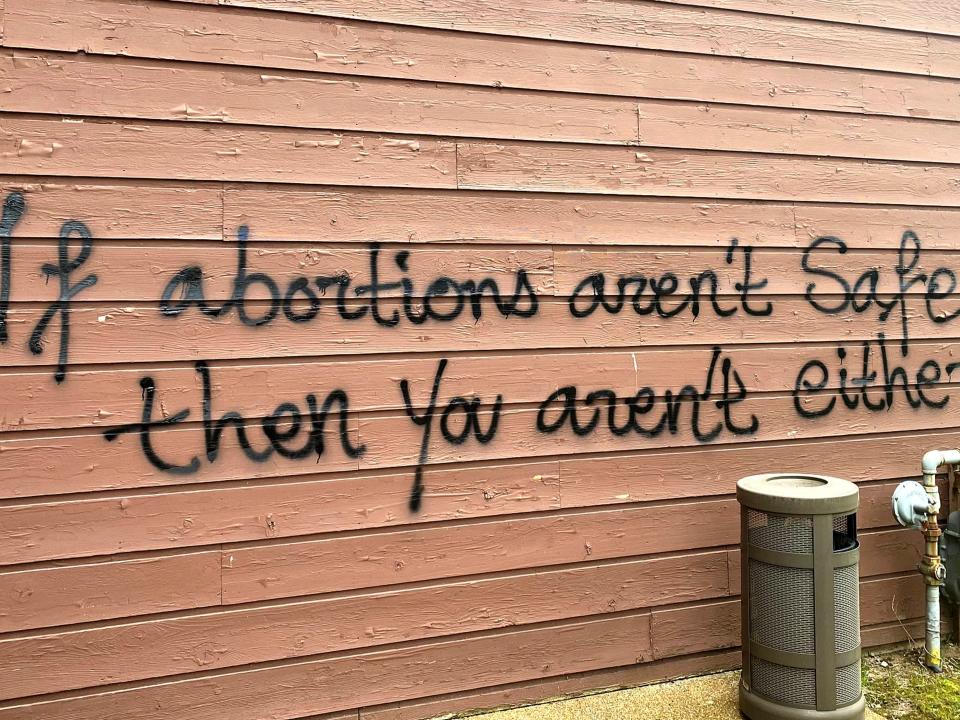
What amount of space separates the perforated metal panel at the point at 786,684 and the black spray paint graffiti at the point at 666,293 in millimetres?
1527

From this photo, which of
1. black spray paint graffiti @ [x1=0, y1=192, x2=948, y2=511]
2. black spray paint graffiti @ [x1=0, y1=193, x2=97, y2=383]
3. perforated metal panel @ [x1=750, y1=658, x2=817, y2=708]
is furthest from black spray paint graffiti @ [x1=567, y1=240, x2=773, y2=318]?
black spray paint graffiti @ [x1=0, y1=193, x2=97, y2=383]

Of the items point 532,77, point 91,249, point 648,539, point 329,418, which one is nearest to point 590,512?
point 648,539

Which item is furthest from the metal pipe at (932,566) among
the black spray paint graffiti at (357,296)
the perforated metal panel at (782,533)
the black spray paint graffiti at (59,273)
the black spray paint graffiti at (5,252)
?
the black spray paint graffiti at (5,252)

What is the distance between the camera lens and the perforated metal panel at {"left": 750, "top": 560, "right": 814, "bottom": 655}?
301 cm

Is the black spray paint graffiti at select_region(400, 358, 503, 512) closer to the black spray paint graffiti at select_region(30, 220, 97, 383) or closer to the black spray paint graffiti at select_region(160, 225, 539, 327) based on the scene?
the black spray paint graffiti at select_region(160, 225, 539, 327)

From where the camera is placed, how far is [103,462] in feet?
9.32

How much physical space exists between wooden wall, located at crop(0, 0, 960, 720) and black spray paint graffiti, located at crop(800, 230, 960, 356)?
0.05 feet

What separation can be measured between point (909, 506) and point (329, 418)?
2.77 m

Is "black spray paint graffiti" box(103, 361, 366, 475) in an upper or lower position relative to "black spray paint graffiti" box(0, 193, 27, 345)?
lower

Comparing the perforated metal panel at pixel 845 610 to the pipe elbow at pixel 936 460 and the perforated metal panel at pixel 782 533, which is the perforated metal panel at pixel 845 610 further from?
the pipe elbow at pixel 936 460

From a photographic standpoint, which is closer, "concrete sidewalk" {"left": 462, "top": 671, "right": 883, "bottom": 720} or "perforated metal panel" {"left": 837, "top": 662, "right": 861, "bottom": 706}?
"perforated metal panel" {"left": 837, "top": 662, "right": 861, "bottom": 706}

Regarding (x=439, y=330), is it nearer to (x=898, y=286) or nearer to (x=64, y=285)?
(x=64, y=285)

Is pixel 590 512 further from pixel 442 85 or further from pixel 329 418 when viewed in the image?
pixel 442 85

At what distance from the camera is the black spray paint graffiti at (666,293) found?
3.41 m
